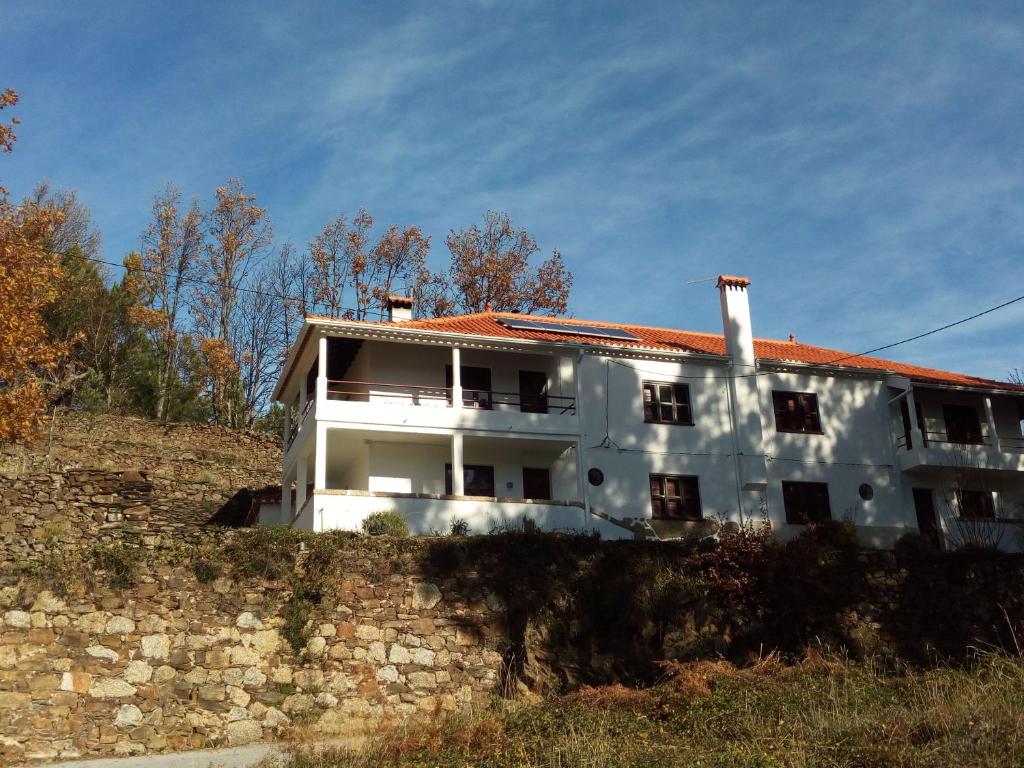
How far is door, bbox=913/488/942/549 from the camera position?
29047 mm

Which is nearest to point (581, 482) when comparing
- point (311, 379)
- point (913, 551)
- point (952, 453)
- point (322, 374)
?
point (322, 374)

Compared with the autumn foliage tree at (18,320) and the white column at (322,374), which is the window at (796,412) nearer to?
the white column at (322,374)

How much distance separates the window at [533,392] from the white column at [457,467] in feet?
8.54

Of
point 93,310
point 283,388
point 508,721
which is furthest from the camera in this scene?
point 93,310

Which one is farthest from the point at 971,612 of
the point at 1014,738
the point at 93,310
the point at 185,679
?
the point at 93,310

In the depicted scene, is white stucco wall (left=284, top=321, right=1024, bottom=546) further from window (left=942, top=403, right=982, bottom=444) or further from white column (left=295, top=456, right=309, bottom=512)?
window (left=942, top=403, right=982, bottom=444)

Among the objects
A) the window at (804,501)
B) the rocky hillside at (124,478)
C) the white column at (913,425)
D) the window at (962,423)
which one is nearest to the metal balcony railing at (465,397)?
the rocky hillside at (124,478)

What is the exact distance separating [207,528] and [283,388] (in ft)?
14.7

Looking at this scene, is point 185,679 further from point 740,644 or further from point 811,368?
point 811,368

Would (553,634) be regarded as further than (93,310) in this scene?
No

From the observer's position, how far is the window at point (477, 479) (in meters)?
26.3

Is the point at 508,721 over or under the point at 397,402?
under

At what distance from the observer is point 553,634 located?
66.1 feet

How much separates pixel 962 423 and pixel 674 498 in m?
9.91
